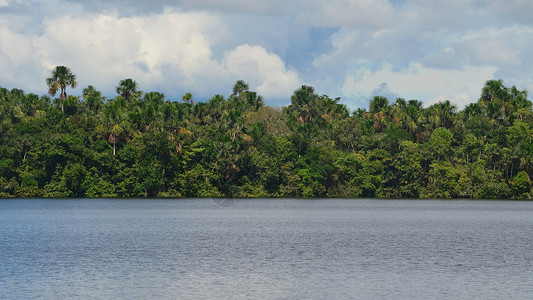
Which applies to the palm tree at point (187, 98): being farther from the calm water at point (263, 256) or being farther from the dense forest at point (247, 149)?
the calm water at point (263, 256)

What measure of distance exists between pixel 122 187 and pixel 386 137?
60508 millimetres

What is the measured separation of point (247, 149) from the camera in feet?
467

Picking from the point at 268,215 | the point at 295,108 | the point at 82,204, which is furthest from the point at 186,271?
the point at 295,108

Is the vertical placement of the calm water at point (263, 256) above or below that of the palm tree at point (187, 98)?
below

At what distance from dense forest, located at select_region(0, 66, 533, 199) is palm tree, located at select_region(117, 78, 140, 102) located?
0.25 m

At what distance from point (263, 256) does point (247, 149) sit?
91.5 meters

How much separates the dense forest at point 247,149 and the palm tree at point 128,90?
25cm

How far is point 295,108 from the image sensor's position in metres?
177

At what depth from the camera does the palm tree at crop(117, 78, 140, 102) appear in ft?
520

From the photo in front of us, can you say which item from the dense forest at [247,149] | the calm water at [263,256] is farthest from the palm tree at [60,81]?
the calm water at [263,256]

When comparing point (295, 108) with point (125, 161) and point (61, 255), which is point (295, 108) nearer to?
point (125, 161)

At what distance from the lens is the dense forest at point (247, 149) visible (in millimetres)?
133875

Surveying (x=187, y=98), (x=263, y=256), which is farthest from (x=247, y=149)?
(x=263, y=256)

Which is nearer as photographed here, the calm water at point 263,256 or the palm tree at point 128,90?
the calm water at point 263,256
